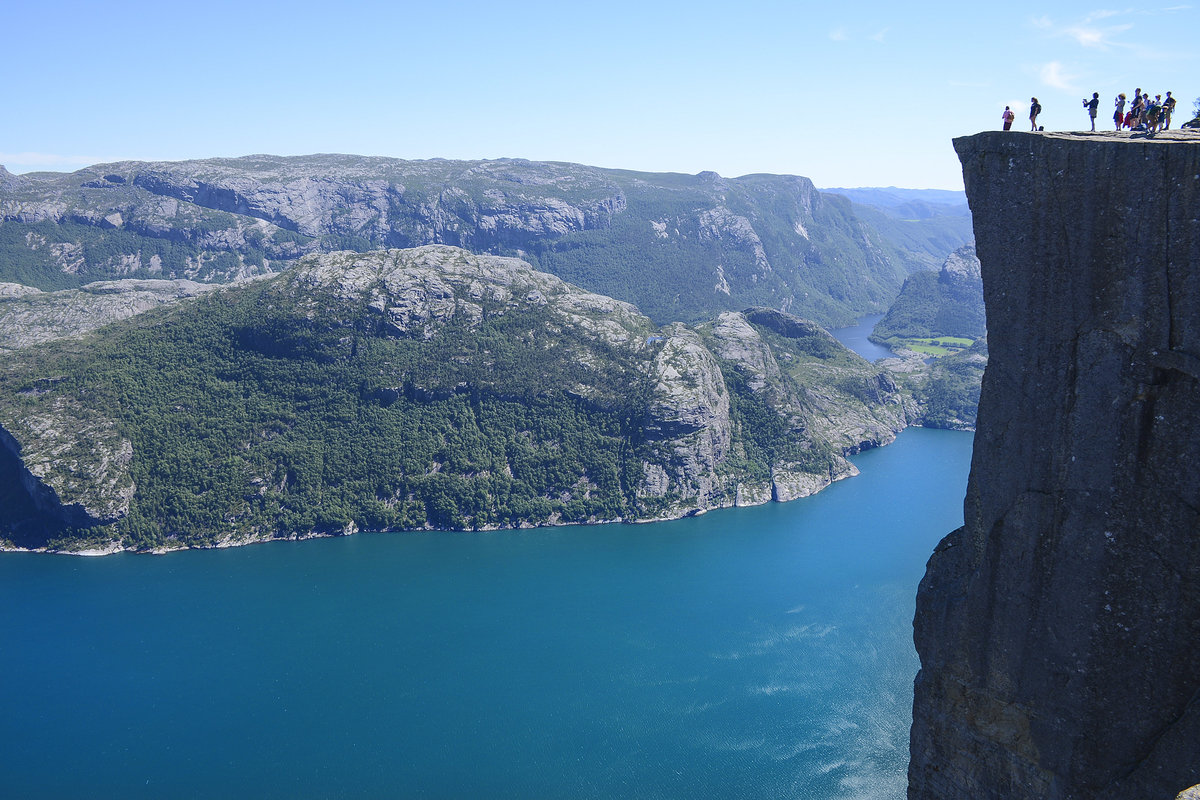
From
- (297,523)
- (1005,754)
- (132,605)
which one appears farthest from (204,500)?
(1005,754)

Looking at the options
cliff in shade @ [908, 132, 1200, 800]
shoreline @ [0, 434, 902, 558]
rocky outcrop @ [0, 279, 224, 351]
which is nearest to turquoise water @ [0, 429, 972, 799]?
shoreline @ [0, 434, 902, 558]

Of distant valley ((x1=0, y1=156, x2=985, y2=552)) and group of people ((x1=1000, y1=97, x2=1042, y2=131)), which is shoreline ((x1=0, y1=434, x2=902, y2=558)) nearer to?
distant valley ((x1=0, y1=156, x2=985, y2=552))

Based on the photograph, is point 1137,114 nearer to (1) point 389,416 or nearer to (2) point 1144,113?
(2) point 1144,113

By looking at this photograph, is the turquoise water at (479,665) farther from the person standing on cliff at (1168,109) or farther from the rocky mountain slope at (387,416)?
the person standing on cliff at (1168,109)

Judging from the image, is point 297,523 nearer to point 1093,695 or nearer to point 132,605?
point 132,605

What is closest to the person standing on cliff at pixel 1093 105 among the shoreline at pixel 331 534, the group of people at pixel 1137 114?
the group of people at pixel 1137 114
